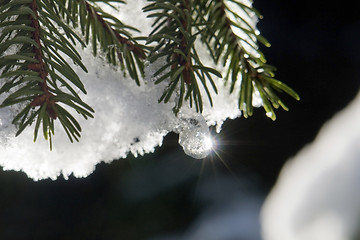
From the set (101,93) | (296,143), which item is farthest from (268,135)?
(101,93)

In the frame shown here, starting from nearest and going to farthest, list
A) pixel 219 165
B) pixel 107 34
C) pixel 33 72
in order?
pixel 33 72 → pixel 107 34 → pixel 219 165

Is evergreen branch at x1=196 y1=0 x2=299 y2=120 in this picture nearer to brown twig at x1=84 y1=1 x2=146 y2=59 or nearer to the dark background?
brown twig at x1=84 y1=1 x2=146 y2=59

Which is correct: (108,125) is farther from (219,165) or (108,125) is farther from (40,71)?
(219,165)

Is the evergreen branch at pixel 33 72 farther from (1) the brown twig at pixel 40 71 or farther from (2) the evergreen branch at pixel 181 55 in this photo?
(2) the evergreen branch at pixel 181 55

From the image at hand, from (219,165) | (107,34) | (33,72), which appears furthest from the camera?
(219,165)

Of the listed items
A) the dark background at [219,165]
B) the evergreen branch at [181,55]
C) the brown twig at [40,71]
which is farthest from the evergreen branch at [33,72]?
the dark background at [219,165]

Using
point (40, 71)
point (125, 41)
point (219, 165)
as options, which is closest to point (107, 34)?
point (125, 41)
